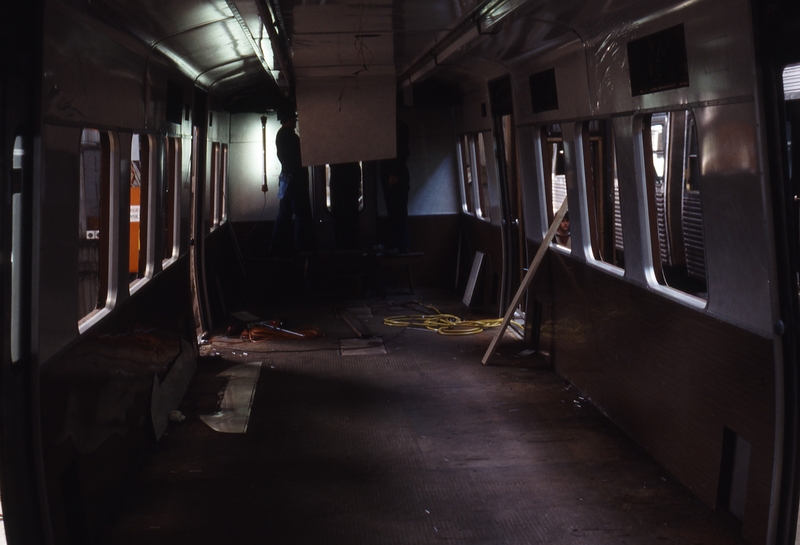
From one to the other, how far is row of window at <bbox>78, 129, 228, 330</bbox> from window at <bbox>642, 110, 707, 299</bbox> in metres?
5.48

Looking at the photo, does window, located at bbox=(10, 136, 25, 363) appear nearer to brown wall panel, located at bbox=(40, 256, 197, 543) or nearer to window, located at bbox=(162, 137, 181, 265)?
brown wall panel, located at bbox=(40, 256, 197, 543)

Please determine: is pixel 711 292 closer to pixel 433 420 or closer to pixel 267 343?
pixel 433 420

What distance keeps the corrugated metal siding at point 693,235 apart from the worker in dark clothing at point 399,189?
4470 millimetres

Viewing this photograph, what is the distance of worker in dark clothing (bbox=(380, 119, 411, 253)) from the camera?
40.9 ft

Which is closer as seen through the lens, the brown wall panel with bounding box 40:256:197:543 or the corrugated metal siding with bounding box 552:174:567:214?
the brown wall panel with bounding box 40:256:197:543

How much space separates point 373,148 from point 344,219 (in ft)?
20.7

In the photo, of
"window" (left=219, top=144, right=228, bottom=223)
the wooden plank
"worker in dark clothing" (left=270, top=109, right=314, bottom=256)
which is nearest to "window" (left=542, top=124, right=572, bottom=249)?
the wooden plank

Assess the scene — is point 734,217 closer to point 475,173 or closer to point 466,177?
point 475,173

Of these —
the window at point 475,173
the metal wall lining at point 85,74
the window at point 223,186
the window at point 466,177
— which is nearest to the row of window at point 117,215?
the metal wall lining at point 85,74

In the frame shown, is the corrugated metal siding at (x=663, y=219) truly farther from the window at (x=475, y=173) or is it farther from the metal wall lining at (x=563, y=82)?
the metal wall lining at (x=563, y=82)

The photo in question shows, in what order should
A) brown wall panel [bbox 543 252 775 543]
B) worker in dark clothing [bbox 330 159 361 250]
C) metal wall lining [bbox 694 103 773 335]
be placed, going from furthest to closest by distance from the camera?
worker in dark clothing [bbox 330 159 361 250] < brown wall panel [bbox 543 252 775 543] < metal wall lining [bbox 694 103 773 335]

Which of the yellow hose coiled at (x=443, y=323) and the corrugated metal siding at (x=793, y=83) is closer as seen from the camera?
the corrugated metal siding at (x=793, y=83)

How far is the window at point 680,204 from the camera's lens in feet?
30.9

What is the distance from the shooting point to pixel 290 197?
1227 centimetres
